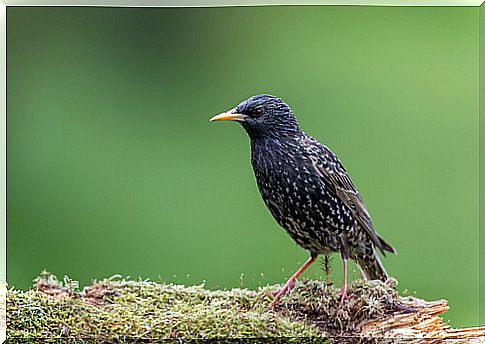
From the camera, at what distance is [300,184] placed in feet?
10.8

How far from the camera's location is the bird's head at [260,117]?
3.35 m

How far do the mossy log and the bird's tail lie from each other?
0.04 m

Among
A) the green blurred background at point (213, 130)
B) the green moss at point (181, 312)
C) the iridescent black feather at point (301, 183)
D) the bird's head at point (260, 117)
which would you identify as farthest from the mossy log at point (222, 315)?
the bird's head at point (260, 117)

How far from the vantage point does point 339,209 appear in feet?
11.0

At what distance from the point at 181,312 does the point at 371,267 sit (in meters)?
0.86

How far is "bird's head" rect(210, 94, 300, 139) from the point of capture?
3350mm

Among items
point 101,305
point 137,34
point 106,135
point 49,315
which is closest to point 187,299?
point 101,305

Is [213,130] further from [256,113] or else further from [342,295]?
[342,295]

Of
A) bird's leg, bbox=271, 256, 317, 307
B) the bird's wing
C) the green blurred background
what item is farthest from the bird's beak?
bird's leg, bbox=271, 256, 317, 307

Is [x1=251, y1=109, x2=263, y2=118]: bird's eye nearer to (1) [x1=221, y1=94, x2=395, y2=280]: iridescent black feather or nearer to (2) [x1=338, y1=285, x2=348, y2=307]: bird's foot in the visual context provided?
(1) [x1=221, y1=94, x2=395, y2=280]: iridescent black feather

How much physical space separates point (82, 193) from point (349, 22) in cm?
144

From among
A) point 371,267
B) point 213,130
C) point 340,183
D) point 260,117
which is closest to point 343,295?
point 371,267

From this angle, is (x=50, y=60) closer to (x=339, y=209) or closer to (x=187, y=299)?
(x=187, y=299)

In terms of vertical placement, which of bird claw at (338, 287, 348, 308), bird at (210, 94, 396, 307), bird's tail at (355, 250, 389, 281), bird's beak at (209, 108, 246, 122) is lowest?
bird claw at (338, 287, 348, 308)
